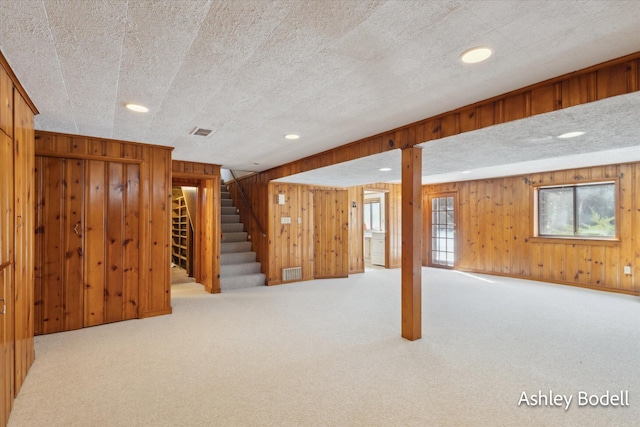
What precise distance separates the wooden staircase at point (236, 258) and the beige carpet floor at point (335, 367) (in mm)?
1256

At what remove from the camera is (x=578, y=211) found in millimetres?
5879

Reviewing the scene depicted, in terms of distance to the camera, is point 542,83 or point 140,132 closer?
point 542,83

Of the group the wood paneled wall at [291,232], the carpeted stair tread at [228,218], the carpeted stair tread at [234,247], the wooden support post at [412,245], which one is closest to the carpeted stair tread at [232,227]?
the carpeted stair tread at [228,218]

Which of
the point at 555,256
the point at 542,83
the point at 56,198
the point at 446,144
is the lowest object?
the point at 555,256

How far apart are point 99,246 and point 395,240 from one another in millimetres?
6515

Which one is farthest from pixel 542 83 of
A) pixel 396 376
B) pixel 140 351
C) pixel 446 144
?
pixel 140 351

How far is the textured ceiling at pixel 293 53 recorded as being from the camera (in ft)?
4.62

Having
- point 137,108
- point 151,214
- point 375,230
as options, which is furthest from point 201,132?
point 375,230

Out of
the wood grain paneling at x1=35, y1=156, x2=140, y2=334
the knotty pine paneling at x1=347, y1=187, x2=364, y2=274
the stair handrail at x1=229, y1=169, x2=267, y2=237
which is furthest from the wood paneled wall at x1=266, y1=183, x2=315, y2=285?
the wood grain paneling at x1=35, y1=156, x2=140, y2=334

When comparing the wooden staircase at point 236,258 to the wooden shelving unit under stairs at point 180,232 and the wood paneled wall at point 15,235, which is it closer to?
the wooden shelving unit under stairs at point 180,232

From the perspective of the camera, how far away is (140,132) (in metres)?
3.43

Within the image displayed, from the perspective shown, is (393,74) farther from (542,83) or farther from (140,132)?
(140,132)

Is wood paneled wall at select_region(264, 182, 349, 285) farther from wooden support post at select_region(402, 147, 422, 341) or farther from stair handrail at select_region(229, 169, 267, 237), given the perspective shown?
wooden support post at select_region(402, 147, 422, 341)

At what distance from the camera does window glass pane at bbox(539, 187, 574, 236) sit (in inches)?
237
